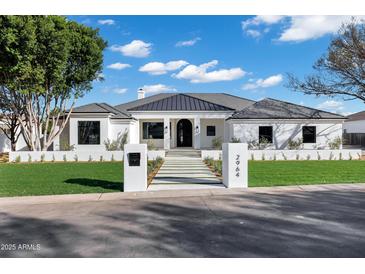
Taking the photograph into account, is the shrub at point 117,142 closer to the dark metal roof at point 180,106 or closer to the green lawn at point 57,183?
the dark metal roof at point 180,106

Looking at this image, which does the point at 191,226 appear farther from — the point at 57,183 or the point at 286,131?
the point at 286,131

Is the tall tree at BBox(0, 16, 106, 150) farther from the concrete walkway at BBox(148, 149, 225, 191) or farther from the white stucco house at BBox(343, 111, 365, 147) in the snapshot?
the white stucco house at BBox(343, 111, 365, 147)

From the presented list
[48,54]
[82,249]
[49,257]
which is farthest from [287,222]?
[48,54]

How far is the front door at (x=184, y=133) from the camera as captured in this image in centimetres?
2702

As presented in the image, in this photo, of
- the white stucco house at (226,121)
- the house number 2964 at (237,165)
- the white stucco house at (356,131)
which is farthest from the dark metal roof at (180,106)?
the white stucco house at (356,131)

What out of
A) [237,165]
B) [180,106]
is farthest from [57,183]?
[180,106]

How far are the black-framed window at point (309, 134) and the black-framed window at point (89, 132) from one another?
15.9 meters

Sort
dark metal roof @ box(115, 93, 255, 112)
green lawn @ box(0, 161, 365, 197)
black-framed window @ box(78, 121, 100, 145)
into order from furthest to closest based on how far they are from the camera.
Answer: dark metal roof @ box(115, 93, 255, 112) → black-framed window @ box(78, 121, 100, 145) → green lawn @ box(0, 161, 365, 197)

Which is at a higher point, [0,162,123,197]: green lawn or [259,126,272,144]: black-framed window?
[259,126,272,144]: black-framed window

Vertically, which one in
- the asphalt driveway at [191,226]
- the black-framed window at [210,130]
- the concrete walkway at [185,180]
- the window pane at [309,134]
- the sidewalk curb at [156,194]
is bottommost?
the asphalt driveway at [191,226]

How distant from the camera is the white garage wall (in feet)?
71.1

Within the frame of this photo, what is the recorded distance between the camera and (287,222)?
5.80 metres

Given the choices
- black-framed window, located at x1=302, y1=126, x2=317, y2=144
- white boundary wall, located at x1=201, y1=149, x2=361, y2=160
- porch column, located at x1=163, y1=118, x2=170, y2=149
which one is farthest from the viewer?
porch column, located at x1=163, y1=118, x2=170, y2=149

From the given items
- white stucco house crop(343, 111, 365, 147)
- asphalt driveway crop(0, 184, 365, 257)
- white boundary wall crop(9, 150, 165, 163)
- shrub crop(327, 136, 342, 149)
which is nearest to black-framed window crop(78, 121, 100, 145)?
white boundary wall crop(9, 150, 165, 163)
